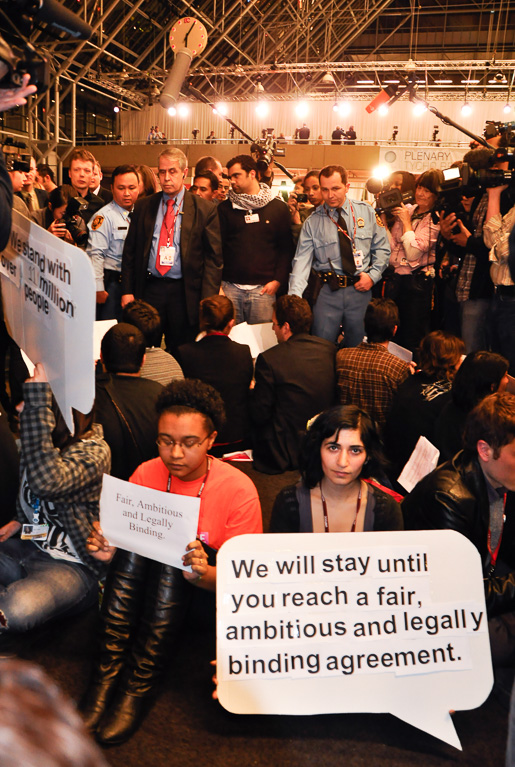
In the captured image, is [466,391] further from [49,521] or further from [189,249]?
[189,249]

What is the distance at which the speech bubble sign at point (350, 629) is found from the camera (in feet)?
5.84

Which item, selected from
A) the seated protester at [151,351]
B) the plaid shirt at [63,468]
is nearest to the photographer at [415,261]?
the seated protester at [151,351]

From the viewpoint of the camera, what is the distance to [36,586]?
2.17 m

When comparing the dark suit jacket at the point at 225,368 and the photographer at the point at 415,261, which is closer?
the dark suit jacket at the point at 225,368

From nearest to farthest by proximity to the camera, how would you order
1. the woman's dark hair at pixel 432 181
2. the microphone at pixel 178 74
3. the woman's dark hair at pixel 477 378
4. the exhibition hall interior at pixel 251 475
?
1. the exhibition hall interior at pixel 251 475
2. the woman's dark hair at pixel 477 378
3. the woman's dark hair at pixel 432 181
4. the microphone at pixel 178 74

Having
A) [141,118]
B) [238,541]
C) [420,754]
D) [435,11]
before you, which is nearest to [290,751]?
[420,754]

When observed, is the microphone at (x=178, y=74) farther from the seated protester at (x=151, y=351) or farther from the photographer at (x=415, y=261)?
the seated protester at (x=151, y=351)

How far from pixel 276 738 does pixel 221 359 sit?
2173mm

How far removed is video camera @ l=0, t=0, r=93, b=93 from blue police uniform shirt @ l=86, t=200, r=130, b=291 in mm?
3021

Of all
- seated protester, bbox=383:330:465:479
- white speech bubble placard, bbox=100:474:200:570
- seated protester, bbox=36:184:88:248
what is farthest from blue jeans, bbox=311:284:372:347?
white speech bubble placard, bbox=100:474:200:570

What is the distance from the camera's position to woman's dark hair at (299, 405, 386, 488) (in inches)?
85.7

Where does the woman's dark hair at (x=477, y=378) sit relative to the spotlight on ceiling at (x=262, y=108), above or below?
below

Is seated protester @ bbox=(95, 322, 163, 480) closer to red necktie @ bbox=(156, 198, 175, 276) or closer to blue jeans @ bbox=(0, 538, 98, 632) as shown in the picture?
blue jeans @ bbox=(0, 538, 98, 632)

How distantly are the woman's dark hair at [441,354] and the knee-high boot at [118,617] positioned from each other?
66.0 inches
